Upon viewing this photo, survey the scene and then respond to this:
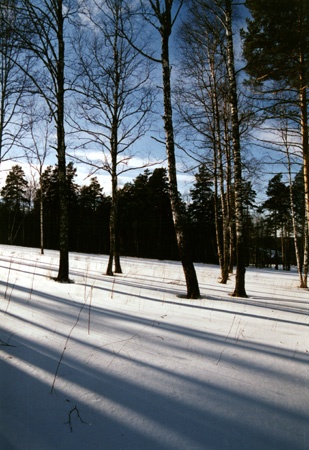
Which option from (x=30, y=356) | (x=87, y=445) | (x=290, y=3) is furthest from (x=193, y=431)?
(x=290, y=3)

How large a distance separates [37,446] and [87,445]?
0.90ft

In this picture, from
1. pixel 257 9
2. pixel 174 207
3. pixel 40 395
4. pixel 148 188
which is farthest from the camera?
pixel 148 188

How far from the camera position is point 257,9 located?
8.09m

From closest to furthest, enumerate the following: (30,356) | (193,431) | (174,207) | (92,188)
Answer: (193,431) → (30,356) → (174,207) → (92,188)

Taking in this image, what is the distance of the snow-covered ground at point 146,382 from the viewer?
5.03ft

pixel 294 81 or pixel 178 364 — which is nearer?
pixel 178 364

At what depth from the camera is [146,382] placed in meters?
2.09

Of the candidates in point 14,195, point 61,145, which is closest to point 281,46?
point 61,145

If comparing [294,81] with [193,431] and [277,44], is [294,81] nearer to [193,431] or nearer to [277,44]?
[277,44]

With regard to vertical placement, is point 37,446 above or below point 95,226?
below

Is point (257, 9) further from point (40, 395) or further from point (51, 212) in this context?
point (51, 212)

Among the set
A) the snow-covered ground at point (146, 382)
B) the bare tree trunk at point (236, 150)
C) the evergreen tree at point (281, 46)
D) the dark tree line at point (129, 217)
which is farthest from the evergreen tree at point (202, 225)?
the snow-covered ground at point (146, 382)

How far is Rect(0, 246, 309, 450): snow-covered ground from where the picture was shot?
1.53 m

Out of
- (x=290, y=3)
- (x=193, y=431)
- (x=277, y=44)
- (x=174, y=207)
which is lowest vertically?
(x=193, y=431)
